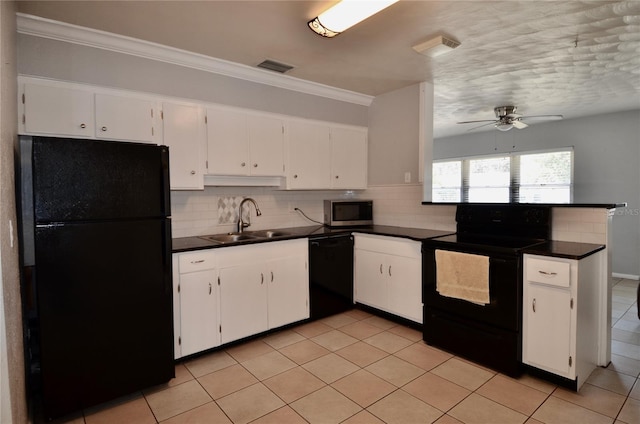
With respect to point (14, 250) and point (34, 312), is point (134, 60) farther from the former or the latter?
point (34, 312)

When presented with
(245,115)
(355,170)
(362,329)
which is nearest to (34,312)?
(245,115)

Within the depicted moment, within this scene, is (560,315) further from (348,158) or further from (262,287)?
(348,158)

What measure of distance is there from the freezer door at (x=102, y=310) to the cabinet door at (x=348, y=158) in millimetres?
2164

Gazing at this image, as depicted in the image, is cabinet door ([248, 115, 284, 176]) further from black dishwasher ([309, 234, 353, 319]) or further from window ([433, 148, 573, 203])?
window ([433, 148, 573, 203])

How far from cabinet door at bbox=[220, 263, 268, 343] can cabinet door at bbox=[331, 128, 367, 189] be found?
1.48m

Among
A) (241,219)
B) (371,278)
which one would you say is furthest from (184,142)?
(371,278)

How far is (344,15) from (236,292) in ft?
7.27

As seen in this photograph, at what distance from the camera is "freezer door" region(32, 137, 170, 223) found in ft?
6.30

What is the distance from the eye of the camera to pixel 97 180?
2.07 m

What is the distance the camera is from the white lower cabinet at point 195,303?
2.60 m

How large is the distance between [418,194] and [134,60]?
2.95 metres

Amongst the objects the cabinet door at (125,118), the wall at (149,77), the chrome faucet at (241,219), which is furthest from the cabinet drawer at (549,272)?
the cabinet door at (125,118)

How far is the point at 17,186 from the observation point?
1.90 meters

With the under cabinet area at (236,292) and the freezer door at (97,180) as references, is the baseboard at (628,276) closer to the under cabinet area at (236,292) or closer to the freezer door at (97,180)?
the under cabinet area at (236,292)
